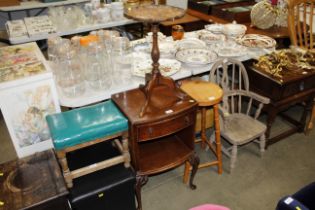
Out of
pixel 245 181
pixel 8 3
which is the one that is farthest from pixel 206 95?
pixel 8 3

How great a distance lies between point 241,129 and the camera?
7.18 ft

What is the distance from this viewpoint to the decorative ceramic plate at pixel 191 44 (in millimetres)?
2324

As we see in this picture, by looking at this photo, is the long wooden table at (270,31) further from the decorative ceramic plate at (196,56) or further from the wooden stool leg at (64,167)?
the wooden stool leg at (64,167)

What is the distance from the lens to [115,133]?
5.08 feet

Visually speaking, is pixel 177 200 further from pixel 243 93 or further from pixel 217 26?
pixel 217 26

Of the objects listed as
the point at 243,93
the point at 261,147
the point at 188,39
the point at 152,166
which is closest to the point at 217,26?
the point at 188,39

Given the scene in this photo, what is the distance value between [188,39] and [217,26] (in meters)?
0.51

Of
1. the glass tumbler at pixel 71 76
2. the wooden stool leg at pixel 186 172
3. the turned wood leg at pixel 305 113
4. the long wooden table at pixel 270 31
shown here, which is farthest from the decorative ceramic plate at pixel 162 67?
the turned wood leg at pixel 305 113

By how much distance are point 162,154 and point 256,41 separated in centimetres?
144

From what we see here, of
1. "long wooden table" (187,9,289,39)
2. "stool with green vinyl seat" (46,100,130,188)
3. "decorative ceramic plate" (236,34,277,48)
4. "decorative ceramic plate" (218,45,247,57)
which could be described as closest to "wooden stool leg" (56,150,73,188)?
"stool with green vinyl seat" (46,100,130,188)

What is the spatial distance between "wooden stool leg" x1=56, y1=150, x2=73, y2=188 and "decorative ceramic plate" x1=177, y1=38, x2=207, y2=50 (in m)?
1.31

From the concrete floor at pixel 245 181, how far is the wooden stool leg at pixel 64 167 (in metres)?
0.68

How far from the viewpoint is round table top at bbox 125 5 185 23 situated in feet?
4.36

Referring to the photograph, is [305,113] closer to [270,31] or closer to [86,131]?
[270,31]
